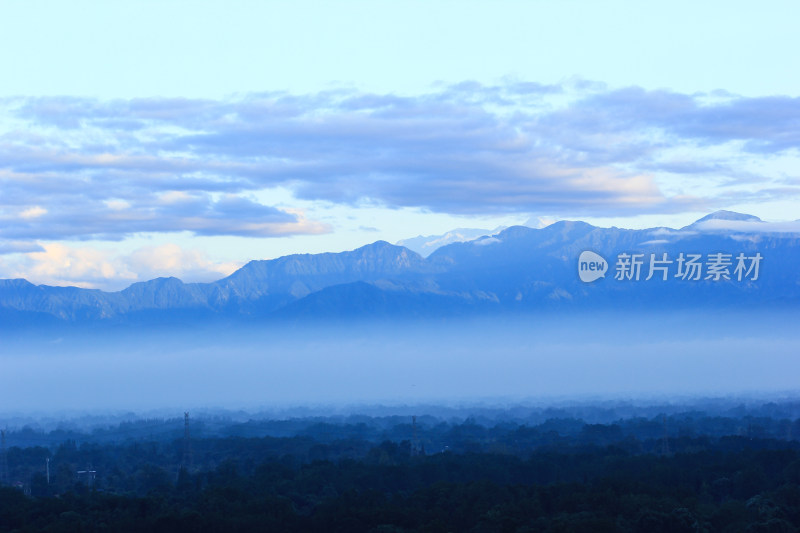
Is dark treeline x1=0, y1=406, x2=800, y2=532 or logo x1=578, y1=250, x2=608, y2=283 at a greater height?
logo x1=578, y1=250, x2=608, y2=283

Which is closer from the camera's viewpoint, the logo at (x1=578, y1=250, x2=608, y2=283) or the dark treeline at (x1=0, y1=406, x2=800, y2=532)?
the dark treeline at (x1=0, y1=406, x2=800, y2=532)

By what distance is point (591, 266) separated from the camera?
72750 mm

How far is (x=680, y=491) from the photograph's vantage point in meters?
59.4

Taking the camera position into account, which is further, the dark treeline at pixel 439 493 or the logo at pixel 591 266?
the logo at pixel 591 266

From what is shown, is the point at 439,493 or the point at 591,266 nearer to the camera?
the point at 439,493

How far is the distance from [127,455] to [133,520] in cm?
7074

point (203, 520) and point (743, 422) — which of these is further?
point (743, 422)

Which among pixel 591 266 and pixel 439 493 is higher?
pixel 591 266

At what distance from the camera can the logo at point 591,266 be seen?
72.7 m

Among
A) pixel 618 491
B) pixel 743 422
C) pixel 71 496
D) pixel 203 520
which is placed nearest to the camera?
pixel 203 520

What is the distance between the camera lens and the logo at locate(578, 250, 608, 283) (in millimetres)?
72688

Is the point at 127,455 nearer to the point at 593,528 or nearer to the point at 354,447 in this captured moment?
the point at 354,447

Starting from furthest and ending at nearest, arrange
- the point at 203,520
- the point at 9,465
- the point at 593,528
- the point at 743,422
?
1. the point at 743,422
2. the point at 9,465
3. the point at 203,520
4. the point at 593,528

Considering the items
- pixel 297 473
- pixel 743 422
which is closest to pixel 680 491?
pixel 297 473
